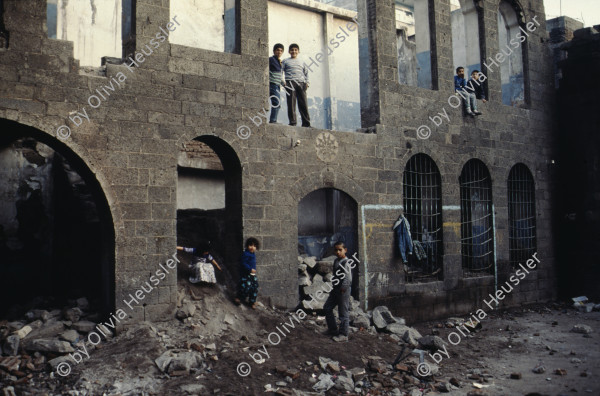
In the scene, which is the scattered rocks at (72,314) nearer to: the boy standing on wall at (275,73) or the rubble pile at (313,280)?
the rubble pile at (313,280)

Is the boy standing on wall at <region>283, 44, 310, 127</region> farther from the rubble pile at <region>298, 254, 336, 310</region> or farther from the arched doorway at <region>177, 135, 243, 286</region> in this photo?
the rubble pile at <region>298, 254, 336, 310</region>

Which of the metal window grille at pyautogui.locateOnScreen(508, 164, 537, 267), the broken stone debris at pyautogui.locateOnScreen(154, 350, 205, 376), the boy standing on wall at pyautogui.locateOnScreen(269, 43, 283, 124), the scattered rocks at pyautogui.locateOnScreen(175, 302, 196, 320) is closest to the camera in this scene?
the broken stone debris at pyautogui.locateOnScreen(154, 350, 205, 376)

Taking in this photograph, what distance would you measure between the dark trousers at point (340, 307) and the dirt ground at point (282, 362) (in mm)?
237

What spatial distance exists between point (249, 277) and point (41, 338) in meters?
2.97

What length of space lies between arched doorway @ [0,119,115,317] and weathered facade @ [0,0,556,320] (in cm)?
96

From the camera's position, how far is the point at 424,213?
11.6 meters

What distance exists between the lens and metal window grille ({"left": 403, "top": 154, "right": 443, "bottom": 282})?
446 inches

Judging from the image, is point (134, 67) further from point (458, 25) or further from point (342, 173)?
point (458, 25)

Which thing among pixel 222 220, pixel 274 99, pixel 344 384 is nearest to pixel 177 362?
pixel 344 384

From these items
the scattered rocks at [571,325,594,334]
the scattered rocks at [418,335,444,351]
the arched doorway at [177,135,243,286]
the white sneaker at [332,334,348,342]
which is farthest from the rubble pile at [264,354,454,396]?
the scattered rocks at [571,325,594,334]

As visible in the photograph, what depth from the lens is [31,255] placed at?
973cm

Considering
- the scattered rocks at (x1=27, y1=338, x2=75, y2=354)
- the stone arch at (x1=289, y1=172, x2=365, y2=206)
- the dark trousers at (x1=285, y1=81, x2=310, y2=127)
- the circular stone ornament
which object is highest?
the dark trousers at (x1=285, y1=81, x2=310, y2=127)

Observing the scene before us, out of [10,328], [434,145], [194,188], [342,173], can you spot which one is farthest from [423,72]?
[10,328]

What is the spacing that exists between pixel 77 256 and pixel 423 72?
26.4 feet
